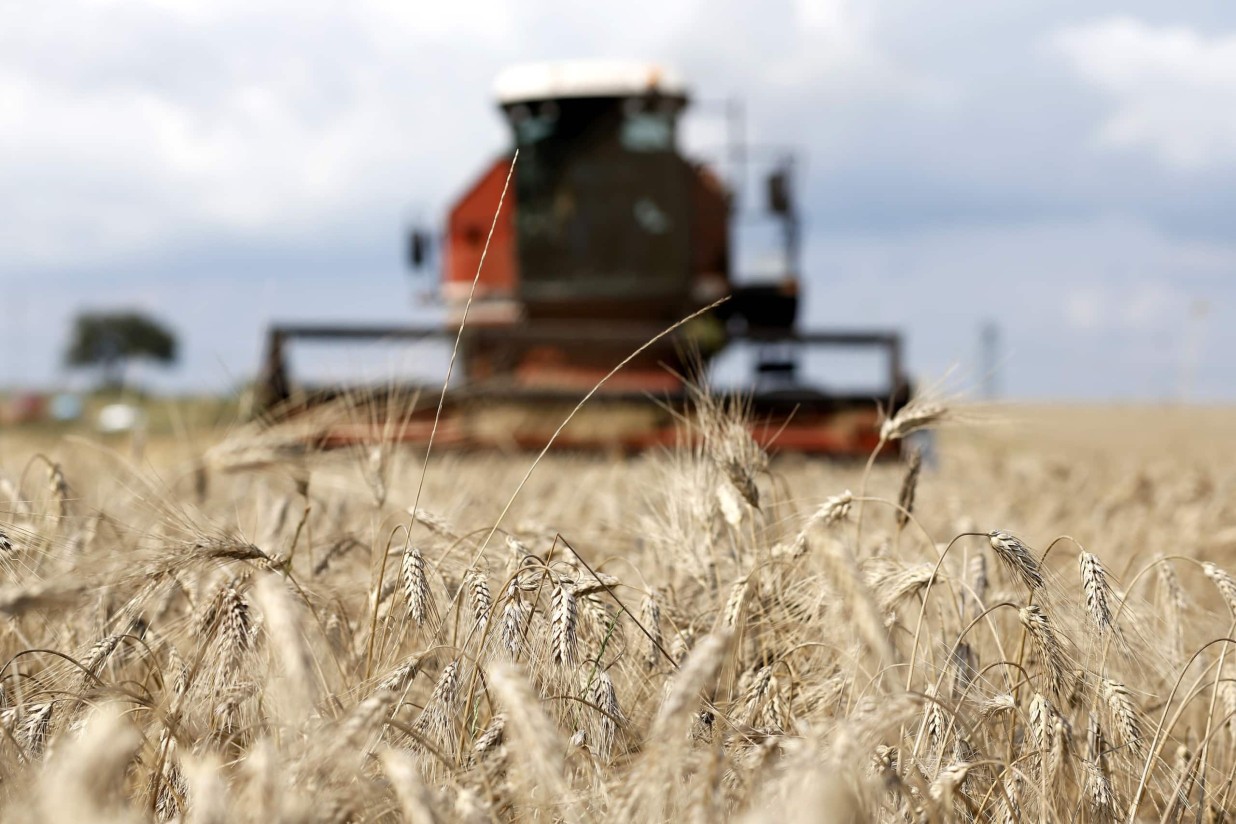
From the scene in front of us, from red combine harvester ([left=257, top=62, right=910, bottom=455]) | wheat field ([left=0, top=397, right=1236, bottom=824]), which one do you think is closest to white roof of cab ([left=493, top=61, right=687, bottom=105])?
red combine harvester ([left=257, top=62, right=910, bottom=455])

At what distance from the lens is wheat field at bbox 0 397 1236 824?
0.98 m

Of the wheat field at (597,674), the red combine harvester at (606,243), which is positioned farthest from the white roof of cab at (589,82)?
the wheat field at (597,674)

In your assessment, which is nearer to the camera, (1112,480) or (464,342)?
(1112,480)

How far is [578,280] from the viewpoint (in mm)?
9234

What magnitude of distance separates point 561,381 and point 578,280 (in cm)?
148

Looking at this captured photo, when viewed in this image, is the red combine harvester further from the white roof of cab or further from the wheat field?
the wheat field

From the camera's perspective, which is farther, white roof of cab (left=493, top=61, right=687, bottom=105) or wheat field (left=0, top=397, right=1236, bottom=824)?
white roof of cab (left=493, top=61, right=687, bottom=105)

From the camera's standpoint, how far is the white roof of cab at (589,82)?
912 centimetres

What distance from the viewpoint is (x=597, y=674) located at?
4.66ft

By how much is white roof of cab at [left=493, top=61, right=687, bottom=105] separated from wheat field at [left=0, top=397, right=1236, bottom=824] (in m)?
7.24

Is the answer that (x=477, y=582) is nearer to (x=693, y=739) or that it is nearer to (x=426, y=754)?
(x=426, y=754)

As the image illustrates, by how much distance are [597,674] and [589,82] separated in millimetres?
8296

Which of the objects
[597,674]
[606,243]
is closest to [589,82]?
[606,243]

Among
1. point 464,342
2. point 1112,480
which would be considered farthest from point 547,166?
point 1112,480
